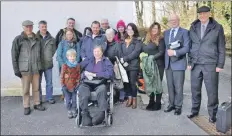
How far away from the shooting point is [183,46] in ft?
16.0

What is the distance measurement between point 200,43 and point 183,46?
0.33m

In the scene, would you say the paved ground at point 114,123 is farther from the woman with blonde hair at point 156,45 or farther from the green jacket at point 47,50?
the green jacket at point 47,50

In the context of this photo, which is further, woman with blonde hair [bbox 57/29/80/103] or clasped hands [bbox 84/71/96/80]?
woman with blonde hair [bbox 57/29/80/103]

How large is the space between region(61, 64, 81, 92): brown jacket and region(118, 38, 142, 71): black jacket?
0.90m

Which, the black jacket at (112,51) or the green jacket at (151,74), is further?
the black jacket at (112,51)

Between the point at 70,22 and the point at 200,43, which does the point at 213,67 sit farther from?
the point at 70,22

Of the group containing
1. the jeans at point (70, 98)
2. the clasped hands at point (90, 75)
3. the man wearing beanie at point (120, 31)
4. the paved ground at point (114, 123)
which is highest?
the man wearing beanie at point (120, 31)

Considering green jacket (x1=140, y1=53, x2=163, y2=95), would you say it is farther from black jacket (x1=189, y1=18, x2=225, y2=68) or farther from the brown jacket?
the brown jacket

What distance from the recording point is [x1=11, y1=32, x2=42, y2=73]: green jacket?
5.22 m

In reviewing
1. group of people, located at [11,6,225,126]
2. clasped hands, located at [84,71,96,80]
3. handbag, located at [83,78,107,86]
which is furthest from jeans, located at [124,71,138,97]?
clasped hands, located at [84,71,96,80]

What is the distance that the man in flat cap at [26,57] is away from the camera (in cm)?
525

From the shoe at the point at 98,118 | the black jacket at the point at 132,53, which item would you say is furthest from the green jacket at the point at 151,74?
the shoe at the point at 98,118

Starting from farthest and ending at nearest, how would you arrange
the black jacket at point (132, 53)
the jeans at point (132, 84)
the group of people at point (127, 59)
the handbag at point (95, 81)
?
1. the jeans at point (132, 84)
2. the black jacket at point (132, 53)
3. the handbag at point (95, 81)
4. the group of people at point (127, 59)

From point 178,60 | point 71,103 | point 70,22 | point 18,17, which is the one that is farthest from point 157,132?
point 18,17
